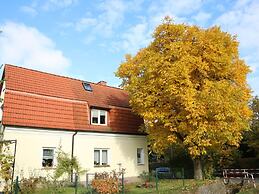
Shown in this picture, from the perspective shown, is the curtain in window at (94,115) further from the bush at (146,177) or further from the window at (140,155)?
the bush at (146,177)

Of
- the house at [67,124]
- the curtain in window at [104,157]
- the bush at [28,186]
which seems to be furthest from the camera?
the curtain in window at [104,157]

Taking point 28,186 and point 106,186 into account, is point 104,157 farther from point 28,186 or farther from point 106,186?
point 28,186

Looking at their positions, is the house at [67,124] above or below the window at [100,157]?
above

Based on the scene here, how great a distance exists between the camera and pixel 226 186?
2117 cm

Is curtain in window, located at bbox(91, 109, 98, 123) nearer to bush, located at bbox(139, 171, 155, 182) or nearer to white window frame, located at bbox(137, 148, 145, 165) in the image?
white window frame, located at bbox(137, 148, 145, 165)

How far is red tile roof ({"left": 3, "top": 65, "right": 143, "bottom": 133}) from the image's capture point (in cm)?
2066

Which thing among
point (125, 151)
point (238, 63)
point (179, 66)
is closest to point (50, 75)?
point (125, 151)

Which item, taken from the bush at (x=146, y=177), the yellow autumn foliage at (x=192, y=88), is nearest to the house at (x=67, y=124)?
the bush at (x=146, y=177)

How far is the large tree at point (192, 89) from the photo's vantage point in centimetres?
1977

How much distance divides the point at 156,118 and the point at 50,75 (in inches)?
396

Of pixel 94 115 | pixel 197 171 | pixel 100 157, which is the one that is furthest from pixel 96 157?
pixel 197 171

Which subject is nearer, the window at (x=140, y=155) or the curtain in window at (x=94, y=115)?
the curtain in window at (x=94, y=115)

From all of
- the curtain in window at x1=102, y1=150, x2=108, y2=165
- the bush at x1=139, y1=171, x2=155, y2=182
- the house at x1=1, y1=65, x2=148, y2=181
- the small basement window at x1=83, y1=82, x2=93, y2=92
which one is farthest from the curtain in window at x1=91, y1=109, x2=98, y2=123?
the bush at x1=139, y1=171, x2=155, y2=182

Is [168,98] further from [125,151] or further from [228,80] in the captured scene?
[125,151]
